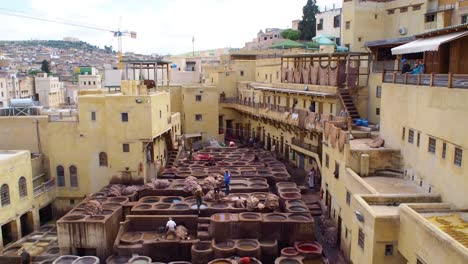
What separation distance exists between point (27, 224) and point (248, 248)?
16787 millimetres

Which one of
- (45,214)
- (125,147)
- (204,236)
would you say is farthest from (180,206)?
(45,214)

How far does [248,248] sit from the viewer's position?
21484 millimetres

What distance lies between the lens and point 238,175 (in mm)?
32094

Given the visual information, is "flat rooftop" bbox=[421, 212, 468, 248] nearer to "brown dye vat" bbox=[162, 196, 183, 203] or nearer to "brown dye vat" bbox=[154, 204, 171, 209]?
"brown dye vat" bbox=[154, 204, 171, 209]

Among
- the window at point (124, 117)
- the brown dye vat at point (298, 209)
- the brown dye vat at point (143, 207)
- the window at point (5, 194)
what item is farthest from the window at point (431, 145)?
the window at point (5, 194)

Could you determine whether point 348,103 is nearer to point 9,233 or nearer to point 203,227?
point 203,227

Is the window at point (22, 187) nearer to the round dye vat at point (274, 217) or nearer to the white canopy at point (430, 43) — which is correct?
the round dye vat at point (274, 217)

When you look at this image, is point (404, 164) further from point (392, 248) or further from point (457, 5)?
point (457, 5)

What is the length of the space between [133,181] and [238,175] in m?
7.98

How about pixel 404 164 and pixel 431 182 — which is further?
pixel 404 164

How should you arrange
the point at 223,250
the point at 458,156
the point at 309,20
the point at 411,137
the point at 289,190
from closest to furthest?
the point at 458,156 < the point at 411,137 < the point at 223,250 < the point at 289,190 < the point at 309,20

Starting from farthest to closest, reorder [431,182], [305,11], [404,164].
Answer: [305,11] < [404,164] < [431,182]

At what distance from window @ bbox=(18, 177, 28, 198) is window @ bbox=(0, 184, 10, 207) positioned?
51.1 inches

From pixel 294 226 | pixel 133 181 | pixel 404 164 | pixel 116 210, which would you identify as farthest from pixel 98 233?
pixel 404 164
